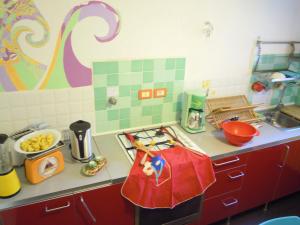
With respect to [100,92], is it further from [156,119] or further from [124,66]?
[156,119]

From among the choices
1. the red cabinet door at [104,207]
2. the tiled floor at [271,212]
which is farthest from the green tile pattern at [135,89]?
the tiled floor at [271,212]

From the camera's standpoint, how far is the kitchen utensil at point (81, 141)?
5.04ft

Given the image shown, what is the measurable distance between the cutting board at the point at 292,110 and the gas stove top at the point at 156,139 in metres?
1.19

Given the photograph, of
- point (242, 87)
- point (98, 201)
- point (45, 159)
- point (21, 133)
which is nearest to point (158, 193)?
point (98, 201)

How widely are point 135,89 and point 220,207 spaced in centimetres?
108

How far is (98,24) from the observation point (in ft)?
5.37

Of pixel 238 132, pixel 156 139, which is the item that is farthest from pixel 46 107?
pixel 238 132

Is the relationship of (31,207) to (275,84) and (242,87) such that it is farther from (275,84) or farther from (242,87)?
(275,84)

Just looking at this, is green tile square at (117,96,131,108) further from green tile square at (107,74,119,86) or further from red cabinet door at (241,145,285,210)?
red cabinet door at (241,145,285,210)

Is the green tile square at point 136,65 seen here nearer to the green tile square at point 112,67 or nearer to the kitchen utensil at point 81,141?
the green tile square at point 112,67

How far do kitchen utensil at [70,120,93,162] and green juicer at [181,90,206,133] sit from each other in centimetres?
77

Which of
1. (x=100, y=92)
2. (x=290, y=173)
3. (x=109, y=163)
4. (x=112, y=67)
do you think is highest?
(x=112, y=67)

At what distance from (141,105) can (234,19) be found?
98 centimetres

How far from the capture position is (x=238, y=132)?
6.66 ft
